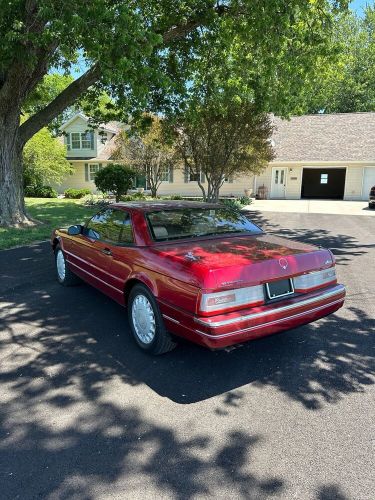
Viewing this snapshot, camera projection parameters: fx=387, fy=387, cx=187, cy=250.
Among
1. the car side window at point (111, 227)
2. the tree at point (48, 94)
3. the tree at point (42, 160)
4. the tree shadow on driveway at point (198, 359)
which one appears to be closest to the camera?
the tree shadow on driveway at point (198, 359)

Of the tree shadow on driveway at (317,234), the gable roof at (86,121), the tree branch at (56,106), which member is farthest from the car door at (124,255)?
the gable roof at (86,121)

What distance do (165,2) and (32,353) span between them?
11.0 metres

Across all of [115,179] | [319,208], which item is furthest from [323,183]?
[115,179]

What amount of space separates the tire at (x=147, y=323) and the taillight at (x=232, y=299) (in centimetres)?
65

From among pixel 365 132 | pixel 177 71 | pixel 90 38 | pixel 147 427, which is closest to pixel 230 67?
pixel 177 71

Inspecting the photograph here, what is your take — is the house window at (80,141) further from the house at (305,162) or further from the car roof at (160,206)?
the car roof at (160,206)

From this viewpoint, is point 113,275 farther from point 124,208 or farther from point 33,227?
point 33,227

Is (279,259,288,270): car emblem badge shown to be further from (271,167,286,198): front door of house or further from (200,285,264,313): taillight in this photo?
(271,167,286,198): front door of house

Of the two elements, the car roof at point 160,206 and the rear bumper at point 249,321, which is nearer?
the rear bumper at point 249,321

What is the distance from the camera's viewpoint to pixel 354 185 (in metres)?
27.9

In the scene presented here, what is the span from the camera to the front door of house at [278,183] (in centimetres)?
2891

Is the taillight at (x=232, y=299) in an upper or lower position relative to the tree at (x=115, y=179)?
lower

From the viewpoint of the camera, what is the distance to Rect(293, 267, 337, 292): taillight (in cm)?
381

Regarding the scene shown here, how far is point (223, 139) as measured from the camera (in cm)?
1627
